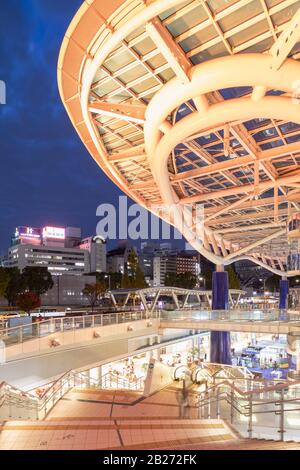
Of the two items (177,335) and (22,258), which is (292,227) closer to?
(177,335)

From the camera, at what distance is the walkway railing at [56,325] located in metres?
14.0

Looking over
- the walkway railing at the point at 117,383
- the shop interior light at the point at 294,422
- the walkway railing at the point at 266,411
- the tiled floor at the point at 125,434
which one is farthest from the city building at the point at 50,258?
the shop interior light at the point at 294,422

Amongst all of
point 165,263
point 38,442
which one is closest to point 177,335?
point 38,442

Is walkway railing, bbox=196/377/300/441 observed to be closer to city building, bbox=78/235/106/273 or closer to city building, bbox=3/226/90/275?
city building, bbox=3/226/90/275

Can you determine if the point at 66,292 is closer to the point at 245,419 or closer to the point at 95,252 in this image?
the point at 95,252

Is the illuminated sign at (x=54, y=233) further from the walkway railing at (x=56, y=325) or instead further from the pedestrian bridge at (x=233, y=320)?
the walkway railing at (x=56, y=325)

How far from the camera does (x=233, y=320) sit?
1081 inches

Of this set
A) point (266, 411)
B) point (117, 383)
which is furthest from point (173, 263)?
point (266, 411)

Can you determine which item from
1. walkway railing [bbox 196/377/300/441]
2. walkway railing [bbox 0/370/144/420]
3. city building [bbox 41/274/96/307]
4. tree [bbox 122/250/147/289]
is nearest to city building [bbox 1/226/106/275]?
city building [bbox 41/274/96/307]

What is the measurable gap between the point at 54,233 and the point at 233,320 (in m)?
87.1

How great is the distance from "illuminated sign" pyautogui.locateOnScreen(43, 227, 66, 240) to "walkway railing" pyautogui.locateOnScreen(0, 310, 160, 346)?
85236 millimetres

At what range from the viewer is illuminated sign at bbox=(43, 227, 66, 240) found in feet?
346

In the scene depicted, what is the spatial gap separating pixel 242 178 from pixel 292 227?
17.4ft

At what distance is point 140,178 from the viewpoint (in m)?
25.5
